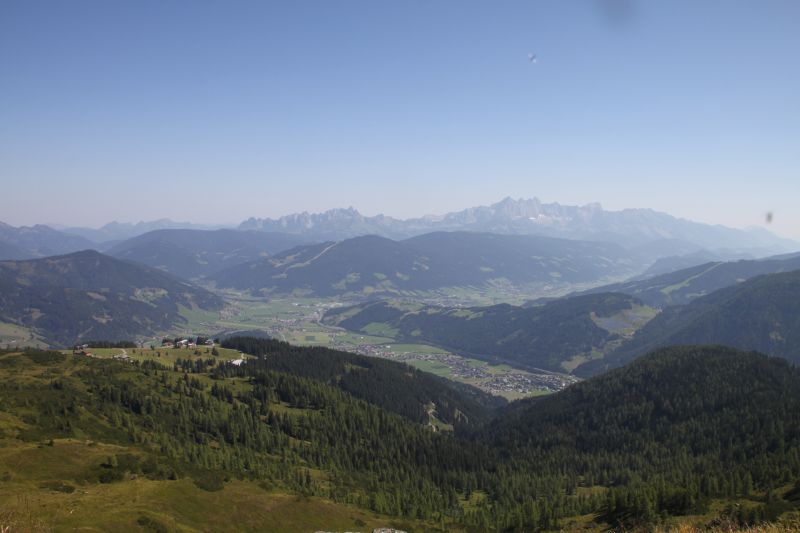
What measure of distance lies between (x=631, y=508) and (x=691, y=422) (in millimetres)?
116673

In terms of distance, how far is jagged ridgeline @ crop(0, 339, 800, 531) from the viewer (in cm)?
8244

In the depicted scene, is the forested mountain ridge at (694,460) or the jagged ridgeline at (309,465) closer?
the jagged ridgeline at (309,465)

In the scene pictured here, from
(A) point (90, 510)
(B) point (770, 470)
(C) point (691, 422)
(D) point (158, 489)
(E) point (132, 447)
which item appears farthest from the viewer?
(C) point (691, 422)

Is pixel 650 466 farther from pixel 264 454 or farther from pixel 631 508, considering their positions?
pixel 264 454

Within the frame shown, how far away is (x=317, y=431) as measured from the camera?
18262cm

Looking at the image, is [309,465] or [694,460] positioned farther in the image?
[694,460]

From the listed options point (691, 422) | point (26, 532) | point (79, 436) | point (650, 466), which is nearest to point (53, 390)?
point (79, 436)

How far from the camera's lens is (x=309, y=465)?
152 metres

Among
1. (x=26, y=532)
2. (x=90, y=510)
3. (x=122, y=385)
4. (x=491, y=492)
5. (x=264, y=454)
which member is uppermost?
(x=26, y=532)

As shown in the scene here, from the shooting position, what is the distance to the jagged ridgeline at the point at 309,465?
8244 cm

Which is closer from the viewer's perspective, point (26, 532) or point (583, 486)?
point (26, 532)

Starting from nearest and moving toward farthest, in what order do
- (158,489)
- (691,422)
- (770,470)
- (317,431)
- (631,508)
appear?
1. (158,489)
2. (631,508)
3. (770,470)
4. (317,431)
5. (691,422)

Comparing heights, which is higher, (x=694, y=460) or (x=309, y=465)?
(x=309, y=465)

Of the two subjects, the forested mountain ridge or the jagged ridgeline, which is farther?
the forested mountain ridge
